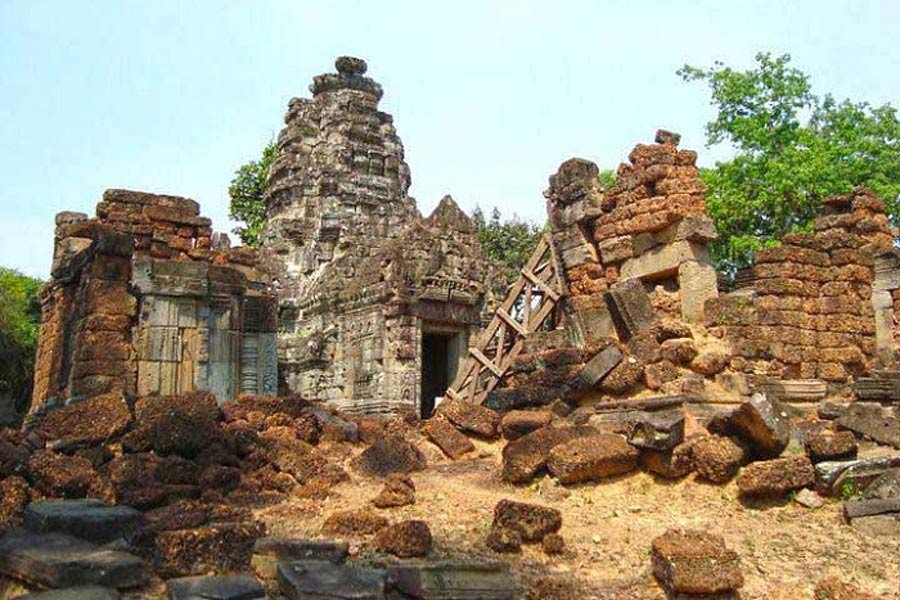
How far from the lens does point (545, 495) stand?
834 centimetres

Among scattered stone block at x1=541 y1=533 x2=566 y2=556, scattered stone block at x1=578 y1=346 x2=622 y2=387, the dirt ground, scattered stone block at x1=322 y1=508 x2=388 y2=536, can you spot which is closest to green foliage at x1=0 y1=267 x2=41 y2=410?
scattered stone block at x1=578 y1=346 x2=622 y2=387

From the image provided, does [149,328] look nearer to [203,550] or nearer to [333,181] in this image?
[203,550]

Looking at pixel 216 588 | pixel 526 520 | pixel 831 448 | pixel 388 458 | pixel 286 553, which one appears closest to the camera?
pixel 216 588

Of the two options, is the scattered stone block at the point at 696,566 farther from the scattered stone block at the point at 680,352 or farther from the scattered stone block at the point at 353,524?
the scattered stone block at the point at 680,352

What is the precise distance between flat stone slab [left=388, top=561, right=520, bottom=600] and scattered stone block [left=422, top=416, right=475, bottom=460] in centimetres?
410

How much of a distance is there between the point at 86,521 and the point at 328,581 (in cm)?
198

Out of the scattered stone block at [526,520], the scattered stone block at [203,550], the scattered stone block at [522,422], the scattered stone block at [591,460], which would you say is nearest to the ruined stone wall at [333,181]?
the scattered stone block at [522,422]

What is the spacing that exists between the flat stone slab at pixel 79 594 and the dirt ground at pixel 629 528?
1818 millimetres

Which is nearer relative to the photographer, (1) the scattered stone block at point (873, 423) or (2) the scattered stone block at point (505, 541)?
(2) the scattered stone block at point (505, 541)

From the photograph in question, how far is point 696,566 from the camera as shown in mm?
5902

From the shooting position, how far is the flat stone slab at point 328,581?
5113 millimetres

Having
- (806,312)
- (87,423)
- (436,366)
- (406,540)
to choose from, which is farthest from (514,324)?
(436,366)

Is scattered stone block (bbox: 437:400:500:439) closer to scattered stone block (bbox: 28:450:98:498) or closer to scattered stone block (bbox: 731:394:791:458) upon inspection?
scattered stone block (bbox: 731:394:791:458)

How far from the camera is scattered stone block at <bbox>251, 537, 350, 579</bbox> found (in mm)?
5691
